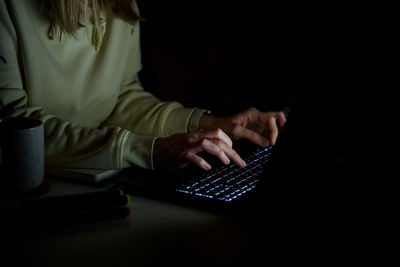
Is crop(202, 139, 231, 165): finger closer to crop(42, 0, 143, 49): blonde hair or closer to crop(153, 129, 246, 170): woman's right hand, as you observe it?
crop(153, 129, 246, 170): woman's right hand

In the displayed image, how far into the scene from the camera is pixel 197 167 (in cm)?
94

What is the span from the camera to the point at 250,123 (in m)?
1.22

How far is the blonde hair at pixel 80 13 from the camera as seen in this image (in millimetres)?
1071

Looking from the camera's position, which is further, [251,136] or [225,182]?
[251,136]

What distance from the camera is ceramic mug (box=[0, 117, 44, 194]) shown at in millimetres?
785

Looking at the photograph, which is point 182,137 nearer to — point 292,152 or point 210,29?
point 292,152

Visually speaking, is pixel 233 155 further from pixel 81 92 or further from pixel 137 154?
pixel 81 92

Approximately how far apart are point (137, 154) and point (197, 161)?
0.12 m

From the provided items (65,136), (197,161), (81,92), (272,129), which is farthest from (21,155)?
(272,129)

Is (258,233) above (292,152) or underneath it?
underneath

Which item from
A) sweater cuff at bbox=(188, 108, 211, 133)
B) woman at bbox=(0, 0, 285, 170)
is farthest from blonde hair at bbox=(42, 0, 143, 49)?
sweater cuff at bbox=(188, 108, 211, 133)

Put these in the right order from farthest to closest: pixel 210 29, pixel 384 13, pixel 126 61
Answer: pixel 210 29 → pixel 126 61 → pixel 384 13

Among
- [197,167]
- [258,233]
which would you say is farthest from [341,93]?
[197,167]

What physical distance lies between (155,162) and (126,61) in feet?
1.58
